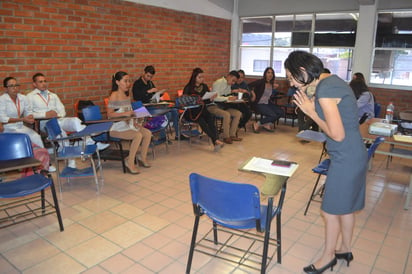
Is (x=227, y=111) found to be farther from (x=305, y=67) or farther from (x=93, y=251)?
(x=305, y=67)

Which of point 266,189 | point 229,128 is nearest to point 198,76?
point 229,128

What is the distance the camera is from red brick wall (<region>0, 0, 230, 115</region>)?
4.61 meters

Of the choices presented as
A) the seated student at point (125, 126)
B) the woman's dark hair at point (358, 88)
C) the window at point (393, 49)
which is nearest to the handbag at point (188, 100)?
the seated student at point (125, 126)

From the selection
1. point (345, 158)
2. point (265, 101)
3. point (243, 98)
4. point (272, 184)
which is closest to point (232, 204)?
point (272, 184)

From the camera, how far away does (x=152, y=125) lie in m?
5.26

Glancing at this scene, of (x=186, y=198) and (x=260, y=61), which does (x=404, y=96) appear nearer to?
(x=260, y=61)

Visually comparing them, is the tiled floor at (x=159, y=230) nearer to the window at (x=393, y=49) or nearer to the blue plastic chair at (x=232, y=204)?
the blue plastic chair at (x=232, y=204)

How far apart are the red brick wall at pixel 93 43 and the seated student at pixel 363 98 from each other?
3.65 metres

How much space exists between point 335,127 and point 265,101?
5288mm

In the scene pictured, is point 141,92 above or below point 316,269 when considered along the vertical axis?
above

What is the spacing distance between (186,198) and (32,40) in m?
3.17

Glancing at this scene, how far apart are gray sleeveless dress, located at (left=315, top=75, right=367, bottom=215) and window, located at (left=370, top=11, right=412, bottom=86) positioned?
18.7ft

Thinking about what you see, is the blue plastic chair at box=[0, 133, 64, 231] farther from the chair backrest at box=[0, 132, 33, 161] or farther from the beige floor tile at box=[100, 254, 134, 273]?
the beige floor tile at box=[100, 254, 134, 273]

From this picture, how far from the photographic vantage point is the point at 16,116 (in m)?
4.24
